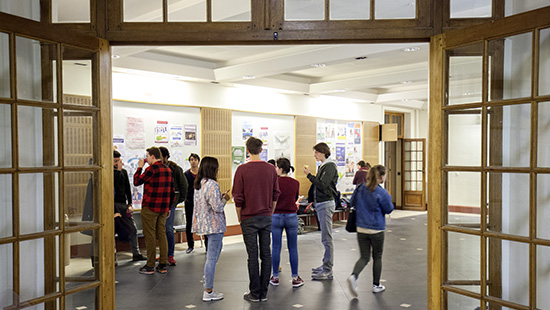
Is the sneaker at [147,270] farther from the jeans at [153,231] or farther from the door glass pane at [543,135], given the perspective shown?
the door glass pane at [543,135]

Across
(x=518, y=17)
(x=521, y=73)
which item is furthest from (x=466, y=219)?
(x=518, y=17)

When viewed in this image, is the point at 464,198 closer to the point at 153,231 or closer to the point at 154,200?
the point at 154,200

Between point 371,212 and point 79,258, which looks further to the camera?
point 371,212

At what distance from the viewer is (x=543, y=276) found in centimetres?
275

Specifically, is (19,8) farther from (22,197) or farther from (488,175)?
(488,175)

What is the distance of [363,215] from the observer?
5.50 m

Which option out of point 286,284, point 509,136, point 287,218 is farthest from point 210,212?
point 509,136

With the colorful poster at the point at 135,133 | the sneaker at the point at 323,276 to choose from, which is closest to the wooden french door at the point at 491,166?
the sneaker at the point at 323,276

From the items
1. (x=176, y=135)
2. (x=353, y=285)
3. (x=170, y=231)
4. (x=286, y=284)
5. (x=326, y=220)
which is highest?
(x=176, y=135)

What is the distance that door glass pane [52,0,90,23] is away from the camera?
324 centimetres

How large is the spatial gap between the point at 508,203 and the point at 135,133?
7323 mm

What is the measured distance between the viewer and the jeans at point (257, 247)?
16.9ft

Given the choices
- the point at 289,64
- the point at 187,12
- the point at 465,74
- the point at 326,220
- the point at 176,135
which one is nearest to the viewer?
the point at 465,74

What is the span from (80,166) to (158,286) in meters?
3.57
